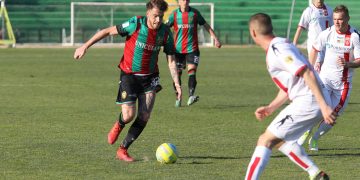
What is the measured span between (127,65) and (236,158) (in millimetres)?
→ 1828

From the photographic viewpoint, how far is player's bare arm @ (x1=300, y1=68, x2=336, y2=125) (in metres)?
7.52

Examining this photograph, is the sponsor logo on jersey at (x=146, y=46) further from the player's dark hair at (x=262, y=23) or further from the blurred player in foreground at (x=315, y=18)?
the blurred player in foreground at (x=315, y=18)

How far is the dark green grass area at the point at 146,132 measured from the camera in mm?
9883

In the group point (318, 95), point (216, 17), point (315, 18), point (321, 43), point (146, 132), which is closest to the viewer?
point (318, 95)

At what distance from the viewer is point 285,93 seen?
8227 millimetres

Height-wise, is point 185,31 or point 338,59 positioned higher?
point 338,59

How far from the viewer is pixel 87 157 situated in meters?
Result: 10.8

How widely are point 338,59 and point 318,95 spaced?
3.95 meters

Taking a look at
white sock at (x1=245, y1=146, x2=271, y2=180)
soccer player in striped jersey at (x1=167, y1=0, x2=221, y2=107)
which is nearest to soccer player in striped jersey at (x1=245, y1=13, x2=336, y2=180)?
white sock at (x1=245, y1=146, x2=271, y2=180)

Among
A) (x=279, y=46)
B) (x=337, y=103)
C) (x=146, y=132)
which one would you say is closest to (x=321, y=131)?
(x=337, y=103)

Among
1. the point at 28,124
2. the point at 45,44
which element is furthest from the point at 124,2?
the point at 28,124

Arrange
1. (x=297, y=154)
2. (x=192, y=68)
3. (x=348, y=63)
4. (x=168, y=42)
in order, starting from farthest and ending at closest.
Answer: (x=192, y=68)
(x=348, y=63)
(x=168, y=42)
(x=297, y=154)

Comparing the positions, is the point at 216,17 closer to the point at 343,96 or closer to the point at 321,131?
the point at 321,131

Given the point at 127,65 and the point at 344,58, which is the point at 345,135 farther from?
the point at 127,65
